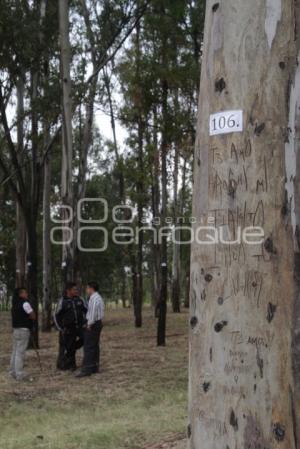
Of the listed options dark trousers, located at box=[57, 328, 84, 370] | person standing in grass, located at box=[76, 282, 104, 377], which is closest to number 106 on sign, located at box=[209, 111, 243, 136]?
person standing in grass, located at box=[76, 282, 104, 377]

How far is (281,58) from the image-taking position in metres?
2.48

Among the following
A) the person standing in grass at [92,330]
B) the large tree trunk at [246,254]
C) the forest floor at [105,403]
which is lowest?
the forest floor at [105,403]

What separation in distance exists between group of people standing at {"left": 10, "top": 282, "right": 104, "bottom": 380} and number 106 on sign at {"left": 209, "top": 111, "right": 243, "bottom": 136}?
31.2 ft

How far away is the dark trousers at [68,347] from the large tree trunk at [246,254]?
34.6ft

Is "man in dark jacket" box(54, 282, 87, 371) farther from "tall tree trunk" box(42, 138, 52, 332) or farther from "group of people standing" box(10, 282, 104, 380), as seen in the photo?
"tall tree trunk" box(42, 138, 52, 332)

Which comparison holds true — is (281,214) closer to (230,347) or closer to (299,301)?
(299,301)

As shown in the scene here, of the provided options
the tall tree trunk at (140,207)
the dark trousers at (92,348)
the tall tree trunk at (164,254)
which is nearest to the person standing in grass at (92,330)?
the dark trousers at (92,348)

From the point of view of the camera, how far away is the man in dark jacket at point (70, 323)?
41.7 feet

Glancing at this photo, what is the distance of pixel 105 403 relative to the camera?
9.75 meters

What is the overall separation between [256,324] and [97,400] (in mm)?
A: 8023

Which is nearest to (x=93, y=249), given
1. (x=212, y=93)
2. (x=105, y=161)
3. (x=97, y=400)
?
(x=105, y=161)

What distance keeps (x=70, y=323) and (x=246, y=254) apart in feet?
35.0

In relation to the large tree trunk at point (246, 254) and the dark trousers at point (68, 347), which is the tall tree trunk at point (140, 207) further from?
the large tree trunk at point (246, 254)

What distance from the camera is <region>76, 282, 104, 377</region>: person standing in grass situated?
38.7 ft
